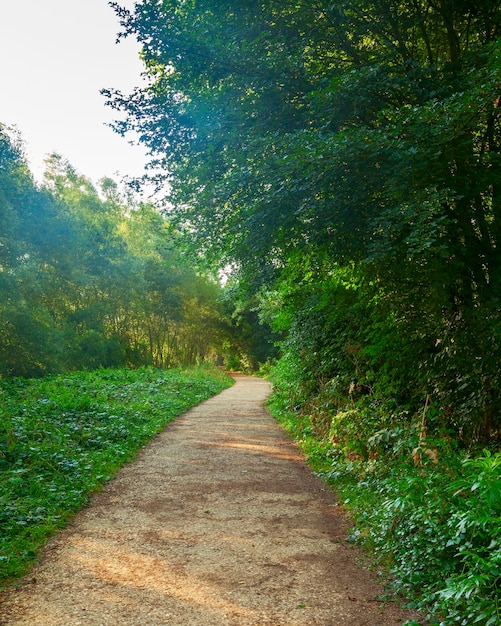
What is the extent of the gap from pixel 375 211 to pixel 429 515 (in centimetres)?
317

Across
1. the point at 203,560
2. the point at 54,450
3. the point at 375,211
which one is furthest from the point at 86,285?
the point at 203,560

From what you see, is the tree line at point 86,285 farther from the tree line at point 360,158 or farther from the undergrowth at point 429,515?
the undergrowth at point 429,515

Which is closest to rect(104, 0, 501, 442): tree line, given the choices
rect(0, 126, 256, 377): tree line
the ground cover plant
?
rect(0, 126, 256, 377): tree line

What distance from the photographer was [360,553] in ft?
13.9

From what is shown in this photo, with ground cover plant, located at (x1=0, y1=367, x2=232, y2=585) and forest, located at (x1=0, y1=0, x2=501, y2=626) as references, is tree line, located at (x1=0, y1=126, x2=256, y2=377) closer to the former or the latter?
forest, located at (x1=0, y1=0, x2=501, y2=626)

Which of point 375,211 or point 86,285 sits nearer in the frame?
A: point 375,211

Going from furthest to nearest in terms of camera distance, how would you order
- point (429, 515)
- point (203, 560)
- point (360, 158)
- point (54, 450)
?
point (54, 450) → point (360, 158) → point (203, 560) → point (429, 515)

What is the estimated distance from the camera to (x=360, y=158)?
16.5ft

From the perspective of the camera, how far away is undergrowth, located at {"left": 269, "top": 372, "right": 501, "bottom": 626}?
110 inches

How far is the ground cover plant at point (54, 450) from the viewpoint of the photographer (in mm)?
4406

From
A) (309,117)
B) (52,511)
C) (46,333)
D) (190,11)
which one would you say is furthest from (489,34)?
(46,333)

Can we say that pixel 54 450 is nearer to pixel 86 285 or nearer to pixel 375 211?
pixel 375 211

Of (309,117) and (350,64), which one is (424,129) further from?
(350,64)

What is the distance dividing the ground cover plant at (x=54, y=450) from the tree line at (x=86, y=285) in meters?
3.38
